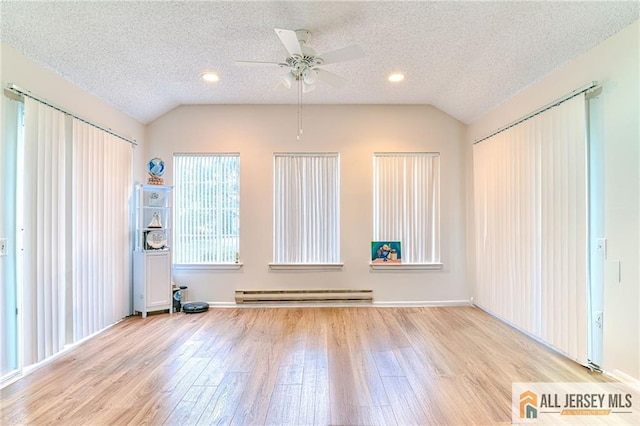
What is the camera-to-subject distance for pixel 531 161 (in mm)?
3225

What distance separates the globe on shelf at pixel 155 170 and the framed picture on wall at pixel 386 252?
3.17 meters

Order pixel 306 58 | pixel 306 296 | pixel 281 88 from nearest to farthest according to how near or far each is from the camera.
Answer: pixel 306 58 → pixel 281 88 → pixel 306 296

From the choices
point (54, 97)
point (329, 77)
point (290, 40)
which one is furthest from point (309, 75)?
point (54, 97)

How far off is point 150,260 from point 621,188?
4.93 metres

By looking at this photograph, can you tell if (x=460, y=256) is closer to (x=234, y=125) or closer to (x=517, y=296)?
(x=517, y=296)

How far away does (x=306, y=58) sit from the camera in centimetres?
262

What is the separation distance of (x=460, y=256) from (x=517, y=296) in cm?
110

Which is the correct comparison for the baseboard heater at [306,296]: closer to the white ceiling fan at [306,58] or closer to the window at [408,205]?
the window at [408,205]

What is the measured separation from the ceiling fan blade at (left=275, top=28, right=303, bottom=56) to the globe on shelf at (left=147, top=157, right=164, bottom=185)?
2.71m

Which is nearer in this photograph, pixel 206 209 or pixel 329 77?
pixel 329 77

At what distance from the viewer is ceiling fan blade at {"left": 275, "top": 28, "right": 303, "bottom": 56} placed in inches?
83.5

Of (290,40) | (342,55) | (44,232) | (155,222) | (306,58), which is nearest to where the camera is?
(290,40)

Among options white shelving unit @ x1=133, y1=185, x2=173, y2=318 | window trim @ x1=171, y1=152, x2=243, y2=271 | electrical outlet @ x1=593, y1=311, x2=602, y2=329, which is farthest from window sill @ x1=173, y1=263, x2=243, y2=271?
electrical outlet @ x1=593, y1=311, x2=602, y2=329

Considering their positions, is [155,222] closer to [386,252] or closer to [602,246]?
[386,252]
